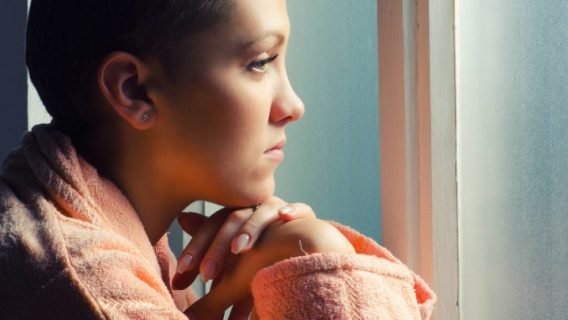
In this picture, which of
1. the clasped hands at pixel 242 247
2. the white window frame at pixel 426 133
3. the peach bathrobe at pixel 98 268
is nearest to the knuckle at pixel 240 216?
the clasped hands at pixel 242 247

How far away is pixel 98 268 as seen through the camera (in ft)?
2.25

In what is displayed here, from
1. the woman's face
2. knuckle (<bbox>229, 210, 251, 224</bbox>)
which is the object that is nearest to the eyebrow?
the woman's face

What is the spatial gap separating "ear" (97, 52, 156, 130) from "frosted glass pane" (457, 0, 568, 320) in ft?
1.35

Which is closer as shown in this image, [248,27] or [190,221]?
[248,27]

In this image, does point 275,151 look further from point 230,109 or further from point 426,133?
point 426,133

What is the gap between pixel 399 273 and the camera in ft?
2.66

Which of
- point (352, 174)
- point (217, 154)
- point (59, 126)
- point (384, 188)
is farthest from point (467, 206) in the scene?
Result: point (59, 126)

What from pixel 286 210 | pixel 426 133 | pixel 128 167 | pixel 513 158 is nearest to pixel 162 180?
pixel 128 167

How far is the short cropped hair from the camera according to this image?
0.78 metres

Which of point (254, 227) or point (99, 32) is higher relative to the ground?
point (99, 32)

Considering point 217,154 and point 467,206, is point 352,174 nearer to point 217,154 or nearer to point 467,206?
point 467,206

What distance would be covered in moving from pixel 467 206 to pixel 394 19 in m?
0.26

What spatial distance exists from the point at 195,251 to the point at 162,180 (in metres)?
0.10

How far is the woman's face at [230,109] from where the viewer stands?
809mm
